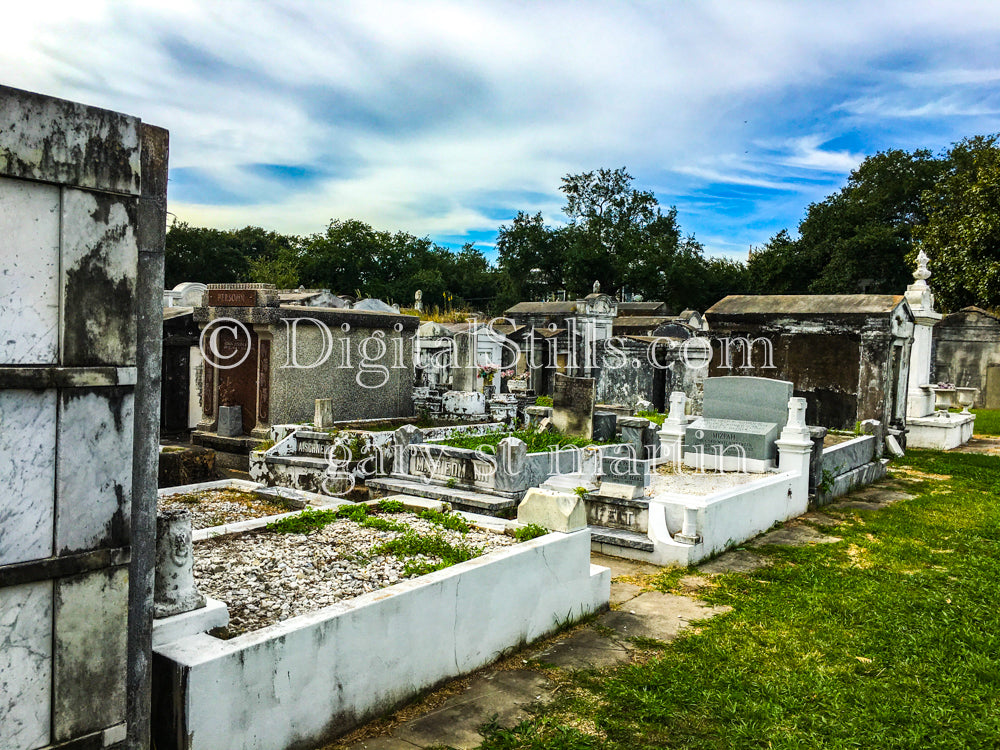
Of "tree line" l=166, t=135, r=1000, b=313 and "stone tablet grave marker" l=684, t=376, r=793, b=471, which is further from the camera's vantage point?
"tree line" l=166, t=135, r=1000, b=313

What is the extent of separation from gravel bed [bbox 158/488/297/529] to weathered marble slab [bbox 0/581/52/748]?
373 cm

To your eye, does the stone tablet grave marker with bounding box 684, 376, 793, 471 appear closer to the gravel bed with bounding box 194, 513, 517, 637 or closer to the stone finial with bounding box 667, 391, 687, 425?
the stone finial with bounding box 667, 391, 687, 425

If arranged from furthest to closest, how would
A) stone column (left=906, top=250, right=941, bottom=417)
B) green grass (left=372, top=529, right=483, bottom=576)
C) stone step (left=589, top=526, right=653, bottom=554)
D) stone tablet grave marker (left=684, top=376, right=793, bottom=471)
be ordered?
stone column (left=906, top=250, right=941, bottom=417), stone tablet grave marker (left=684, top=376, right=793, bottom=471), stone step (left=589, top=526, right=653, bottom=554), green grass (left=372, top=529, right=483, bottom=576)

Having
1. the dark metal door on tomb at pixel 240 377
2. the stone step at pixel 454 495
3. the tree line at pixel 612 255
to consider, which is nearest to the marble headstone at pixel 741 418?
the stone step at pixel 454 495

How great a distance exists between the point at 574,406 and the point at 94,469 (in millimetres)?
8038

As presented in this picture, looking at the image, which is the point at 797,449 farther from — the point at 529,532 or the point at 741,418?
the point at 529,532

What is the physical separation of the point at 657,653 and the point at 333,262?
41706 millimetres

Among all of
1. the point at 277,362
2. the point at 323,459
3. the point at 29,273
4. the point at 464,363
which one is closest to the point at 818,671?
the point at 29,273

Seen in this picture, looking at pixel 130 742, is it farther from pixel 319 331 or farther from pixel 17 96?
pixel 319 331

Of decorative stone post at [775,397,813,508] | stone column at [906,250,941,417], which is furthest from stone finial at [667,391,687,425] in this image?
stone column at [906,250,941,417]

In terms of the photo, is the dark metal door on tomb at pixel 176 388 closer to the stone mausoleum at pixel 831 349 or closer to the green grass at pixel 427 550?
the green grass at pixel 427 550

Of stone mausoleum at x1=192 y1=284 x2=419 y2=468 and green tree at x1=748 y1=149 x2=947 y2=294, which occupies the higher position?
green tree at x1=748 y1=149 x2=947 y2=294

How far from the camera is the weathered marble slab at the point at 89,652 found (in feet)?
8.28

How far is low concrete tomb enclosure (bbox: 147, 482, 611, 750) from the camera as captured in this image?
302 centimetres
